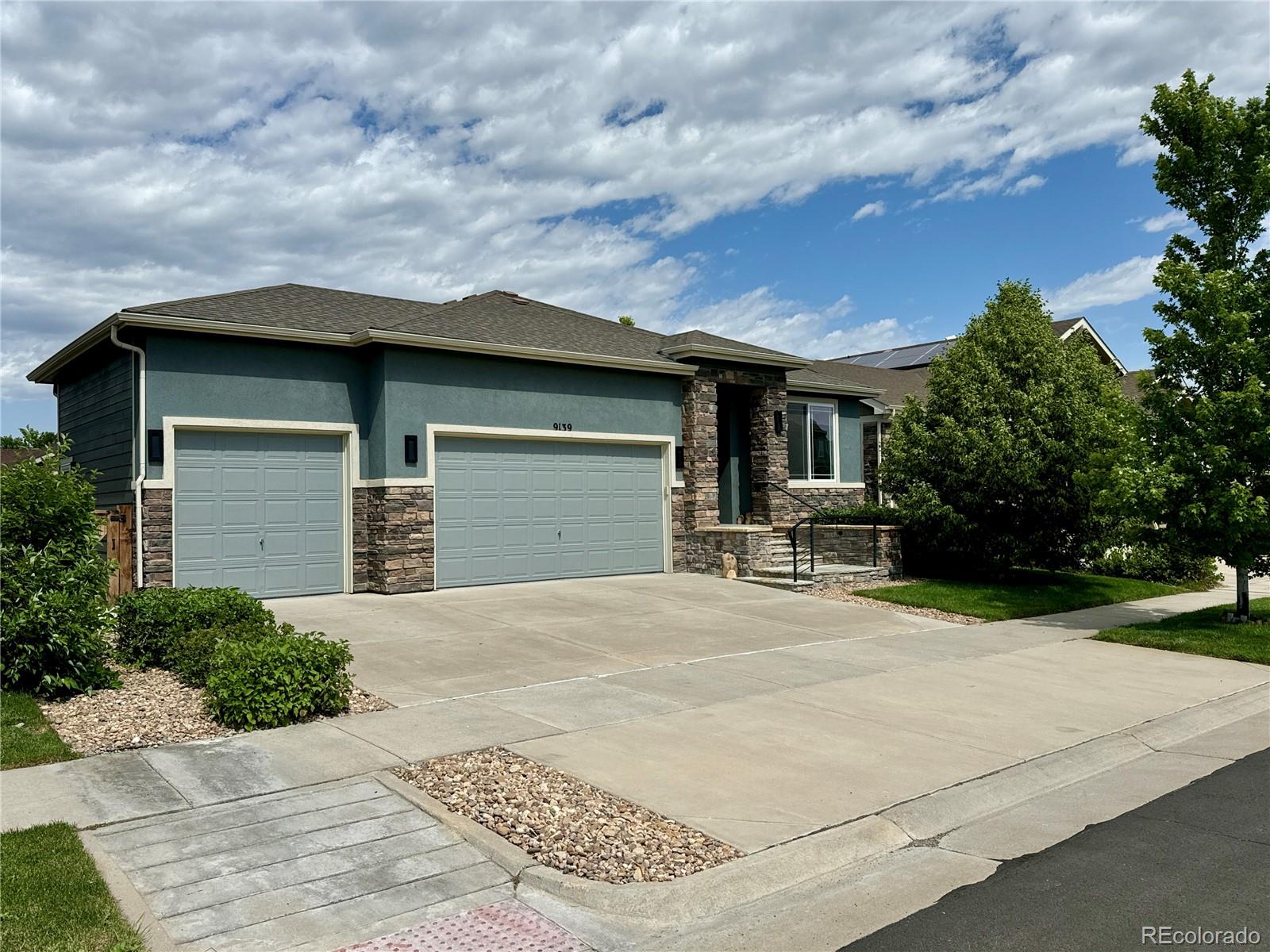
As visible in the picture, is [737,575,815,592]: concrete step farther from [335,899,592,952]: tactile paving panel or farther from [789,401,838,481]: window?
[335,899,592,952]: tactile paving panel

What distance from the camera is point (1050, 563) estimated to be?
59.4ft

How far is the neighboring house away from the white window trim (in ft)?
3.12

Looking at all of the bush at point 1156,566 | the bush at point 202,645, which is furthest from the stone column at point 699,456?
the bush at point 202,645

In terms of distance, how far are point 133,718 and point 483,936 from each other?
4910 millimetres

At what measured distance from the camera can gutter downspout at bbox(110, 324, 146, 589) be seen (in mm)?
13562

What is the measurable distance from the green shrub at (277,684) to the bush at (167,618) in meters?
1.86

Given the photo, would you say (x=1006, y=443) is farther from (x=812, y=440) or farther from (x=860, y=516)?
(x=812, y=440)

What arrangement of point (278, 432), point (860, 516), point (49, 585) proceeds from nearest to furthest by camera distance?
point (49, 585), point (278, 432), point (860, 516)

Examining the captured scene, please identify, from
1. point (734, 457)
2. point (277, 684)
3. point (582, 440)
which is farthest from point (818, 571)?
point (277, 684)

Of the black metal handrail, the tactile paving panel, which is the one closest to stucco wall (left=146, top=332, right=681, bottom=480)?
the black metal handrail

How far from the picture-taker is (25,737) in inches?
280

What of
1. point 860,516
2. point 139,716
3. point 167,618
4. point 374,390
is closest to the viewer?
point 139,716

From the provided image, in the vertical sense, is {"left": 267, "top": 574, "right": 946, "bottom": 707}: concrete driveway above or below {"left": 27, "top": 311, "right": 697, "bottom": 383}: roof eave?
below

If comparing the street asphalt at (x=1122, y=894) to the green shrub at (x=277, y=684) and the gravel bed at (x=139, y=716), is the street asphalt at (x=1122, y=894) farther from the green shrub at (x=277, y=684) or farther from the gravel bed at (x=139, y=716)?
the gravel bed at (x=139, y=716)
